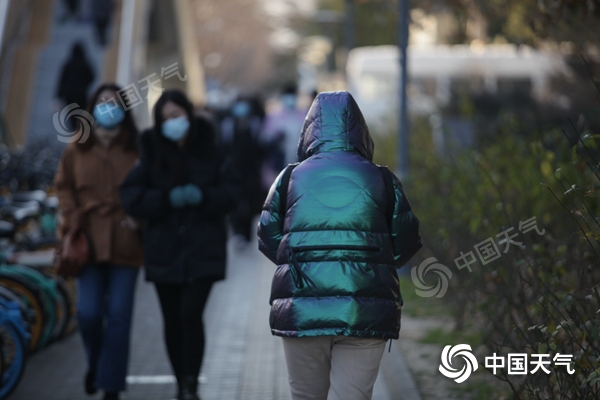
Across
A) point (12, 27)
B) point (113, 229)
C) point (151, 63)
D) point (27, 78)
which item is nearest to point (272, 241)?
point (113, 229)

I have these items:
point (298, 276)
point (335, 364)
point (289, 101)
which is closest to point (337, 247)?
point (298, 276)

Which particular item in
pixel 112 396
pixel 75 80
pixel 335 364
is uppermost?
pixel 75 80

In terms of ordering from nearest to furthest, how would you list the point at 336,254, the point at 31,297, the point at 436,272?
1. the point at 336,254
2. the point at 31,297
3. the point at 436,272

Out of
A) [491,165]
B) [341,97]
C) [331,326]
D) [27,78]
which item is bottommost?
[331,326]

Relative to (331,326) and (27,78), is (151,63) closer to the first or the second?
(27,78)

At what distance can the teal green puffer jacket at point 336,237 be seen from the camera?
423 cm

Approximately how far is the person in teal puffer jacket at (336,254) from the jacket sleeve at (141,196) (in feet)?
6.19

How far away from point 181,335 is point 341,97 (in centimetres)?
259

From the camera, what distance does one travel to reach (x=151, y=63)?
105 ft

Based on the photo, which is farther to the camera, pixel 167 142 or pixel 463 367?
pixel 463 367

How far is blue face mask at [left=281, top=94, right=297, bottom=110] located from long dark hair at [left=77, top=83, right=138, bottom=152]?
8.41 meters

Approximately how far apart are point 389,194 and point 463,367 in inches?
110

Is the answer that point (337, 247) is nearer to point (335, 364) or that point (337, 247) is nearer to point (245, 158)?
point (335, 364)

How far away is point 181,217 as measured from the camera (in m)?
6.39
